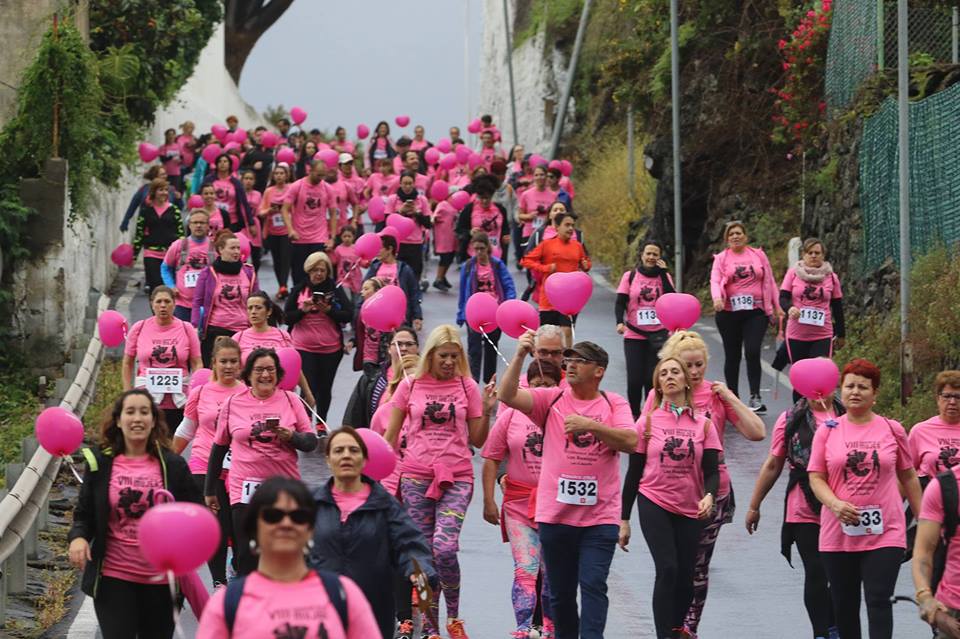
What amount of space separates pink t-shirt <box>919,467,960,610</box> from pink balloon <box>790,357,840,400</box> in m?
2.07

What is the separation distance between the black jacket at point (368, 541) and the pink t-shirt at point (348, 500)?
0.02 meters

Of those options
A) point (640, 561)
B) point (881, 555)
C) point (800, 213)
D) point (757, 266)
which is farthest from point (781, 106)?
point (881, 555)

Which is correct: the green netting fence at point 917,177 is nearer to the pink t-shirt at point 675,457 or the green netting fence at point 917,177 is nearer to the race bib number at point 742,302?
the race bib number at point 742,302

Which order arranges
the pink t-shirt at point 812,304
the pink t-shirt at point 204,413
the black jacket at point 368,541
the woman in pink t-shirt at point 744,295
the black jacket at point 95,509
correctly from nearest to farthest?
1. the black jacket at point 368,541
2. the black jacket at point 95,509
3. the pink t-shirt at point 204,413
4. the pink t-shirt at point 812,304
5. the woman in pink t-shirt at point 744,295

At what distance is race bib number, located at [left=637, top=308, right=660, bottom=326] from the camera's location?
59.1 ft

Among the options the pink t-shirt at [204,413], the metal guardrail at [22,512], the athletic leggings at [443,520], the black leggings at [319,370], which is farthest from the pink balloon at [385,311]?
the athletic leggings at [443,520]

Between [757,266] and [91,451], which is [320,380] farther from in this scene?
[91,451]

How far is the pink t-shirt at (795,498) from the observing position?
11.4 meters

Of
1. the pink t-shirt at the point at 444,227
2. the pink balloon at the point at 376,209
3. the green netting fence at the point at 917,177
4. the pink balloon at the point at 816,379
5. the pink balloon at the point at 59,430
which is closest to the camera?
the pink balloon at the point at 59,430

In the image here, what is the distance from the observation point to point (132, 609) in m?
9.48

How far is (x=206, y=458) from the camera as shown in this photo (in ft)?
42.4

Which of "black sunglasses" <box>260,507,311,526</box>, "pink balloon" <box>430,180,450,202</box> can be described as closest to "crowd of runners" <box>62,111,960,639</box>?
"black sunglasses" <box>260,507,311,526</box>

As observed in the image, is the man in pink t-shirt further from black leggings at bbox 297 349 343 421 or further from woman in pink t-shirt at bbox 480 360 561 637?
black leggings at bbox 297 349 343 421

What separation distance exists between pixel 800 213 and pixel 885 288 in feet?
23.1
